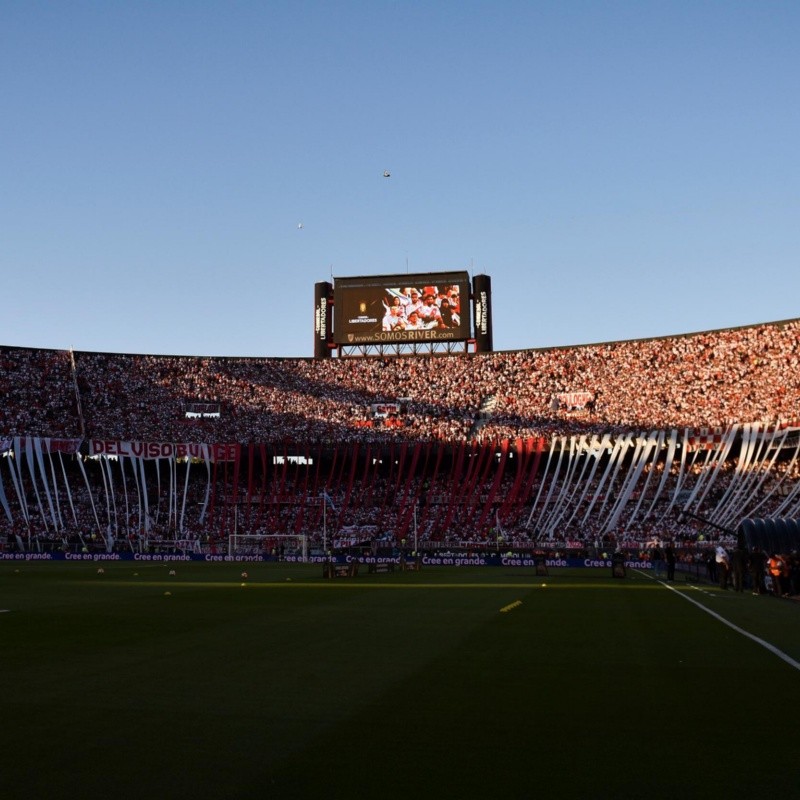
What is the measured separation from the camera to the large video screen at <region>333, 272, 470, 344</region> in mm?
103875

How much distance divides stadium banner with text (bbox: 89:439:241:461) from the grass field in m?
74.1

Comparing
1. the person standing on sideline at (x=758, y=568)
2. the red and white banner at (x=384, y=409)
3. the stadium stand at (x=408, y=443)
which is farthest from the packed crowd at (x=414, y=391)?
the person standing on sideline at (x=758, y=568)

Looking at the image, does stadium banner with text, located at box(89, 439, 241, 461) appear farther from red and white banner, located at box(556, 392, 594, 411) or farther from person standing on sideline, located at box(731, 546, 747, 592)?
person standing on sideline, located at box(731, 546, 747, 592)

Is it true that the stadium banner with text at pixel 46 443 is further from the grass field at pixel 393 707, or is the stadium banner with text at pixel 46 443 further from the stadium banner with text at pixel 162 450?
the grass field at pixel 393 707

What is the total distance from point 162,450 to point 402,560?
45242 millimetres

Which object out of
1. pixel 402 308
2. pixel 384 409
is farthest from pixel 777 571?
pixel 402 308

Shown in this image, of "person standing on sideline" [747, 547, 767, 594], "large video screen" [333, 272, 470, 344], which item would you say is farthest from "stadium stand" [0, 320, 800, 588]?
"person standing on sideline" [747, 547, 767, 594]

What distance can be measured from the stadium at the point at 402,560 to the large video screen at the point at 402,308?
341mm

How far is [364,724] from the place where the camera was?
8656 millimetres

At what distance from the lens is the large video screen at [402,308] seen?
341 ft

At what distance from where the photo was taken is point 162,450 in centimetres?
9369

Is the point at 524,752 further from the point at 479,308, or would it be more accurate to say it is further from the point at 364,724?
the point at 479,308

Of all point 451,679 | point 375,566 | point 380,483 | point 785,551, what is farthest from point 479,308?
point 451,679

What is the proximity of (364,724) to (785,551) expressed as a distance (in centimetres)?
3381
